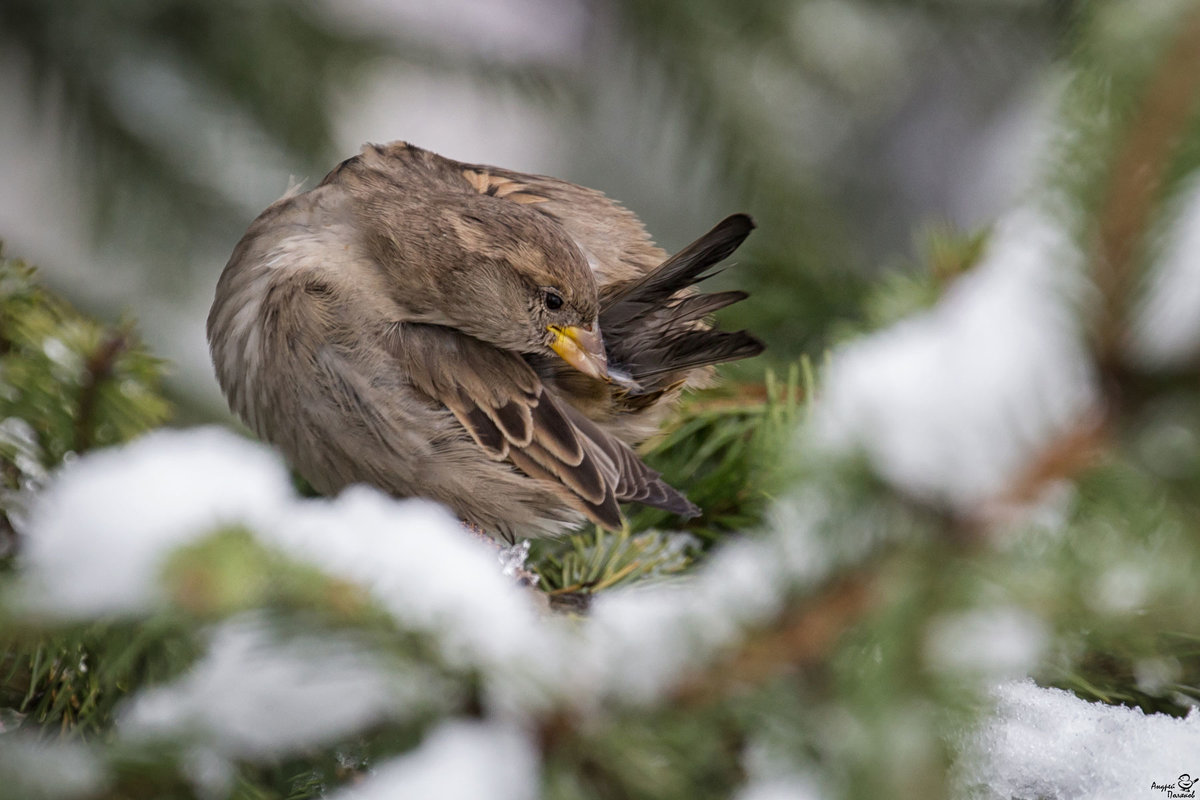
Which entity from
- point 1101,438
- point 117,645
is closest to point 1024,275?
point 1101,438

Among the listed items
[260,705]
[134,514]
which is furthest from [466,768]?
[134,514]

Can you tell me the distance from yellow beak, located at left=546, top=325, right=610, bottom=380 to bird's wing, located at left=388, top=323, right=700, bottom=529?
0.09m

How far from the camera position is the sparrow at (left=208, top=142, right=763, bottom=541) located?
5.83 ft

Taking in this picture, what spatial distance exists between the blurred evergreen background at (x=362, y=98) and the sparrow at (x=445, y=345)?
34 cm

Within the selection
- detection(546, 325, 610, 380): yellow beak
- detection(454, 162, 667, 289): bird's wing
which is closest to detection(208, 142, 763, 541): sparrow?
detection(546, 325, 610, 380): yellow beak

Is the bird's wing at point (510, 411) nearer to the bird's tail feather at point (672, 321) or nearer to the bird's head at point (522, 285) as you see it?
the bird's head at point (522, 285)

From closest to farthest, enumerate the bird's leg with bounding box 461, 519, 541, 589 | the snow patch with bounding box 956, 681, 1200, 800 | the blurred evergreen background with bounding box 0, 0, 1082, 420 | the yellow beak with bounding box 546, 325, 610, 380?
the snow patch with bounding box 956, 681, 1200, 800 → the bird's leg with bounding box 461, 519, 541, 589 → the yellow beak with bounding box 546, 325, 610, 380 → the blurred evergreen background with bounding box 0, 0, 1082, 420

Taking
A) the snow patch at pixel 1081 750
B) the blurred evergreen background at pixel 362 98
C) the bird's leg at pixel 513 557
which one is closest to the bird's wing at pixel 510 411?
the bird's leg at pixel 513 557

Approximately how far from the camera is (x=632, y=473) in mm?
1697

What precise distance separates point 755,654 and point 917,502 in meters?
0.21

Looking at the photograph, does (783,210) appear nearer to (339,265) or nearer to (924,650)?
(339,265)

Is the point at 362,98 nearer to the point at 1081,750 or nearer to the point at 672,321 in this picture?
the point at 672,321

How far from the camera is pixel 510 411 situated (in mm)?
1838

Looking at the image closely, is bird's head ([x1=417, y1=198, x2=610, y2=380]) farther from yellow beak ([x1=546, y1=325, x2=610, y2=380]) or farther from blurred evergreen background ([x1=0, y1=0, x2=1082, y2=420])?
blurred evergreen background ([x1=0, y1=0, x2=1082, y2=420])
